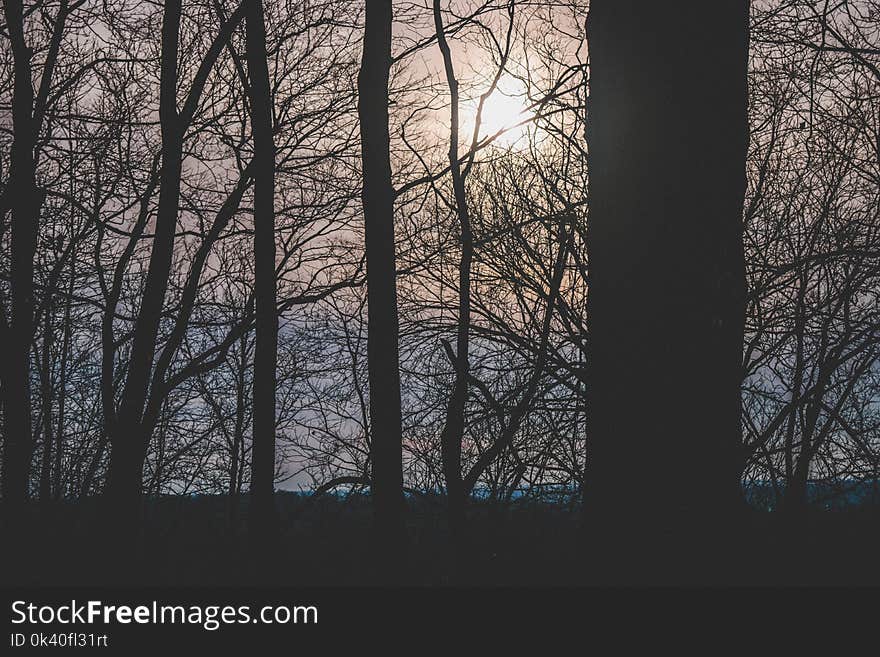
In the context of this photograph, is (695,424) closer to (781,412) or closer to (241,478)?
(781,412)

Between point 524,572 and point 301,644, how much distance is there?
194 cm

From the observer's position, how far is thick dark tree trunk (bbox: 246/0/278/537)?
27.0 feet

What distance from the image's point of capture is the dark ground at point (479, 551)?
3.95 m

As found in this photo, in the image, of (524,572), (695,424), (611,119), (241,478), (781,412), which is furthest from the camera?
(241,478)

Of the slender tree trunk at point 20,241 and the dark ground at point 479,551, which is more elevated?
the slender tree trunk at point 20,241

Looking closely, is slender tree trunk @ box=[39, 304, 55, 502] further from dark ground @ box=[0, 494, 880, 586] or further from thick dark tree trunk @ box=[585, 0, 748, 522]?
thick dark tree trunk @ box=[585, 0, 748, 522]

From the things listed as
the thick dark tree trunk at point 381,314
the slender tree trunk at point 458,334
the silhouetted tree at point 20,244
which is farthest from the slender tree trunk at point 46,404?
the thick dark tree trunk at point 381,314

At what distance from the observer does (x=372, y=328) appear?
713 centimetres

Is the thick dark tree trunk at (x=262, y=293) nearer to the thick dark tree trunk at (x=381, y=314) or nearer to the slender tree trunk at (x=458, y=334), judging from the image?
the thick dark tree trunk at (x=381, y=314)

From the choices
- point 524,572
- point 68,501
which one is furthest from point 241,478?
point 524,572

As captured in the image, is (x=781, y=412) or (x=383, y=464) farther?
(x=781, y=412)

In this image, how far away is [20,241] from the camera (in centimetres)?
1062

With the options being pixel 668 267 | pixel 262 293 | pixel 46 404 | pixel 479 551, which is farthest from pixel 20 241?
pixel 668 267

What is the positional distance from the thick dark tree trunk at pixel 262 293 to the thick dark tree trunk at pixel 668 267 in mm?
4725
